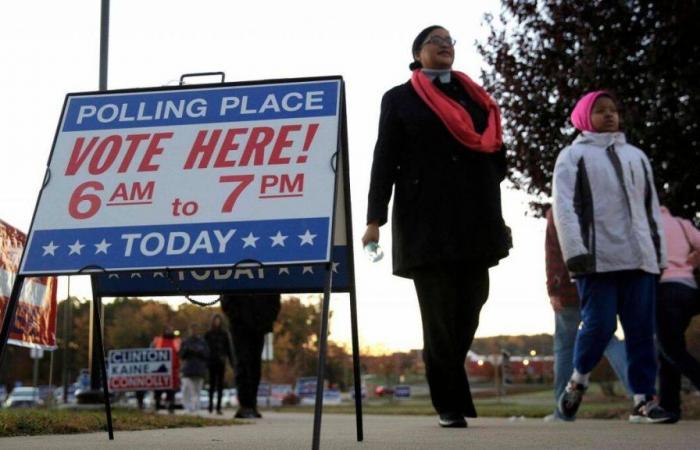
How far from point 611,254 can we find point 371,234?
180 cm

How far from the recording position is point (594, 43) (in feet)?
55.6

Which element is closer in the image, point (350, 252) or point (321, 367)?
point (321, 367)

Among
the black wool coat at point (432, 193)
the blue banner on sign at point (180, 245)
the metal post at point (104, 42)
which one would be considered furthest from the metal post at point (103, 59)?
the blue banner on sign at point (180, 245)

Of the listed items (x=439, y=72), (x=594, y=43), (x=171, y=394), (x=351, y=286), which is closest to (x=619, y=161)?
(x=439, y=72)

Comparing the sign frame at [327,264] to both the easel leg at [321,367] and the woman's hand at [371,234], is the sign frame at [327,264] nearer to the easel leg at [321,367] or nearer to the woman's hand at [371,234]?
the easel leg at [321,367]

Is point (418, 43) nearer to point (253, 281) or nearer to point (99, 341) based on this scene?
point (253, 281)

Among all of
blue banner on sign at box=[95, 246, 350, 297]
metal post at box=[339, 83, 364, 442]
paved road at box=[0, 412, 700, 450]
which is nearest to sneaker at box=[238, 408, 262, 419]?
paved road at box=[0, 412, 700, 450]

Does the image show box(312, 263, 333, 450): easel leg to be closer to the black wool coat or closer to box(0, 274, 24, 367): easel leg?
box(0, 274, 24, 367): easel leg

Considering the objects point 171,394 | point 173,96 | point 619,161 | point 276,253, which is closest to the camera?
point 276,253

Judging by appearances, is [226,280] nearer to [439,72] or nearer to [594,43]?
[439,72]

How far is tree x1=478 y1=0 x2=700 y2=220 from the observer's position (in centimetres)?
1590

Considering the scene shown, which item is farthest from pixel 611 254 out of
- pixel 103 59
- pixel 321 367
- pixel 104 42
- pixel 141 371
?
pixel 141 371

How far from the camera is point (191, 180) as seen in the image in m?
4.72

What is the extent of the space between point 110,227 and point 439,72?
103 inches
